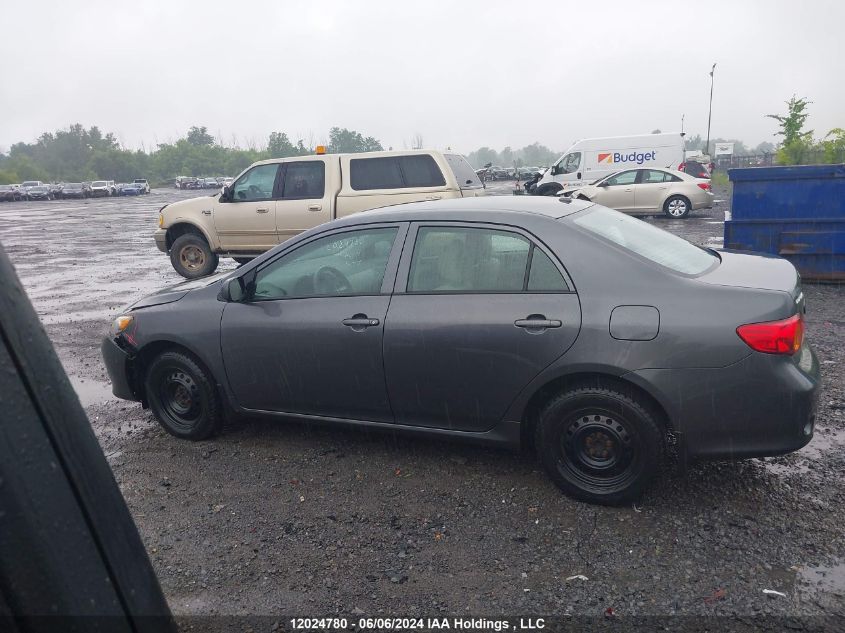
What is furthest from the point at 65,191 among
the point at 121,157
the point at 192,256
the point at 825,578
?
the point at 825,578

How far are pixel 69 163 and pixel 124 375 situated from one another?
119 metres

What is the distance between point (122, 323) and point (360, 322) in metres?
1.93

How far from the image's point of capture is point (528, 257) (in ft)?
11.9

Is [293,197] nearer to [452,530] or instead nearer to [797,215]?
[797,215]

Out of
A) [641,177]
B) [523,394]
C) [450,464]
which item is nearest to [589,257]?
[523,394]

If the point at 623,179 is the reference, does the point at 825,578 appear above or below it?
above

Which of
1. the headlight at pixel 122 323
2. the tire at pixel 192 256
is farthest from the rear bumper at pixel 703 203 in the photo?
the headlight at pixel 122 323

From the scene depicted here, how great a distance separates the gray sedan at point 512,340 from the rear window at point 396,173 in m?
6.02

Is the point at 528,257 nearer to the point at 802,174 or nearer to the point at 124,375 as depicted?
the point at 124,375

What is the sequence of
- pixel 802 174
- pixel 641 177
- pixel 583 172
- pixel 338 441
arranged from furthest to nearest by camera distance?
pixel 583 172
pixel 641 177
pixel 802 174
pixel 338 441

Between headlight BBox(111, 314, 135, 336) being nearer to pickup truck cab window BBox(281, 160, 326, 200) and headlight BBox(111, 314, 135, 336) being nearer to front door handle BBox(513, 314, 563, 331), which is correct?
front door handle BBox(513, 314, 563, 331)

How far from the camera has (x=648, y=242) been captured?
3889 mm

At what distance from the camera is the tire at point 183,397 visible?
4449 millimetres

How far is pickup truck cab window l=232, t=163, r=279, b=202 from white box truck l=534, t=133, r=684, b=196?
1361cm
